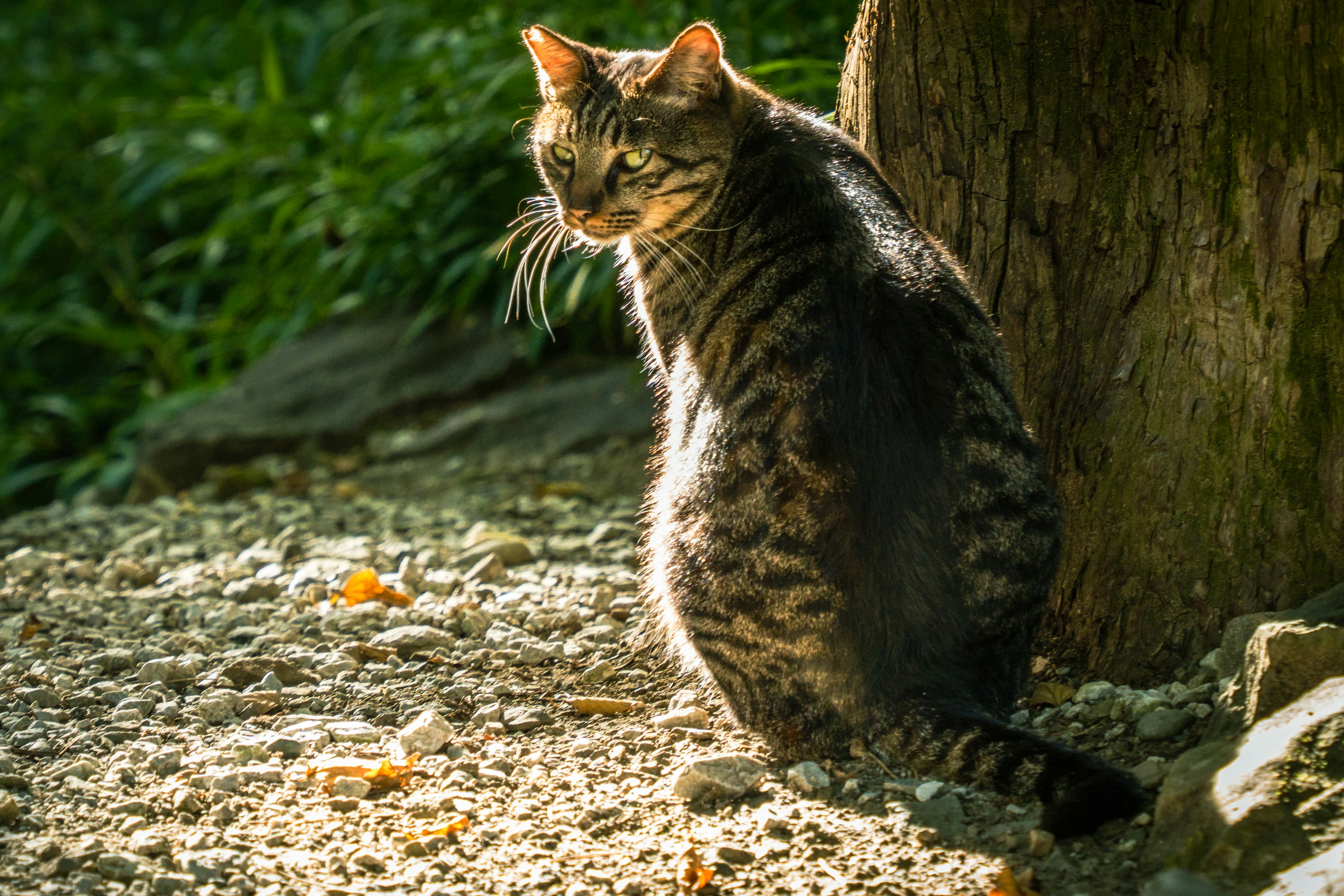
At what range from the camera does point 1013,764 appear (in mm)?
2123

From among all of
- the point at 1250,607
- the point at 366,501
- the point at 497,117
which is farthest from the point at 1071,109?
the point at 497,117

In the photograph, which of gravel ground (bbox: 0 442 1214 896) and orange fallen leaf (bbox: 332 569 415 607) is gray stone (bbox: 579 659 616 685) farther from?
orange fallen leaf (bbox: 332 569 415 607)

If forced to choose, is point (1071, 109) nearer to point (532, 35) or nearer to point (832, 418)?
point (832, 418)

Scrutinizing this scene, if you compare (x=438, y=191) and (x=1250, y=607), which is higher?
(x=438, y=191)

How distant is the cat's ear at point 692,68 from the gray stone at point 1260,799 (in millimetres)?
1858

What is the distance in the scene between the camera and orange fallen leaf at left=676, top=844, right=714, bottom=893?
1957mm

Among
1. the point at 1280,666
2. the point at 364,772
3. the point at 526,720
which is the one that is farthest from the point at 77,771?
the point at 1280,666

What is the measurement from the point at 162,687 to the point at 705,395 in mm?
1391

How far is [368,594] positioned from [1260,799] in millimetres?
2369

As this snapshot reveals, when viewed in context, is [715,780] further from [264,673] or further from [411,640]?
[264,673]

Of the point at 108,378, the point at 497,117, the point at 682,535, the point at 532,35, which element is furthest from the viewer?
the point at 108,378

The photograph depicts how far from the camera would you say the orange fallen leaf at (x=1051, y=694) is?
254cm

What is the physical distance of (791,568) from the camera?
92.0 inches

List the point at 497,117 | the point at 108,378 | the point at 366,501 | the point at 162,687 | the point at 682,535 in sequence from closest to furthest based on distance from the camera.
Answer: the point at 682,535 → the point at 162,687 → the point at 366,501 → the point at 497,117 → the point at 108,378
